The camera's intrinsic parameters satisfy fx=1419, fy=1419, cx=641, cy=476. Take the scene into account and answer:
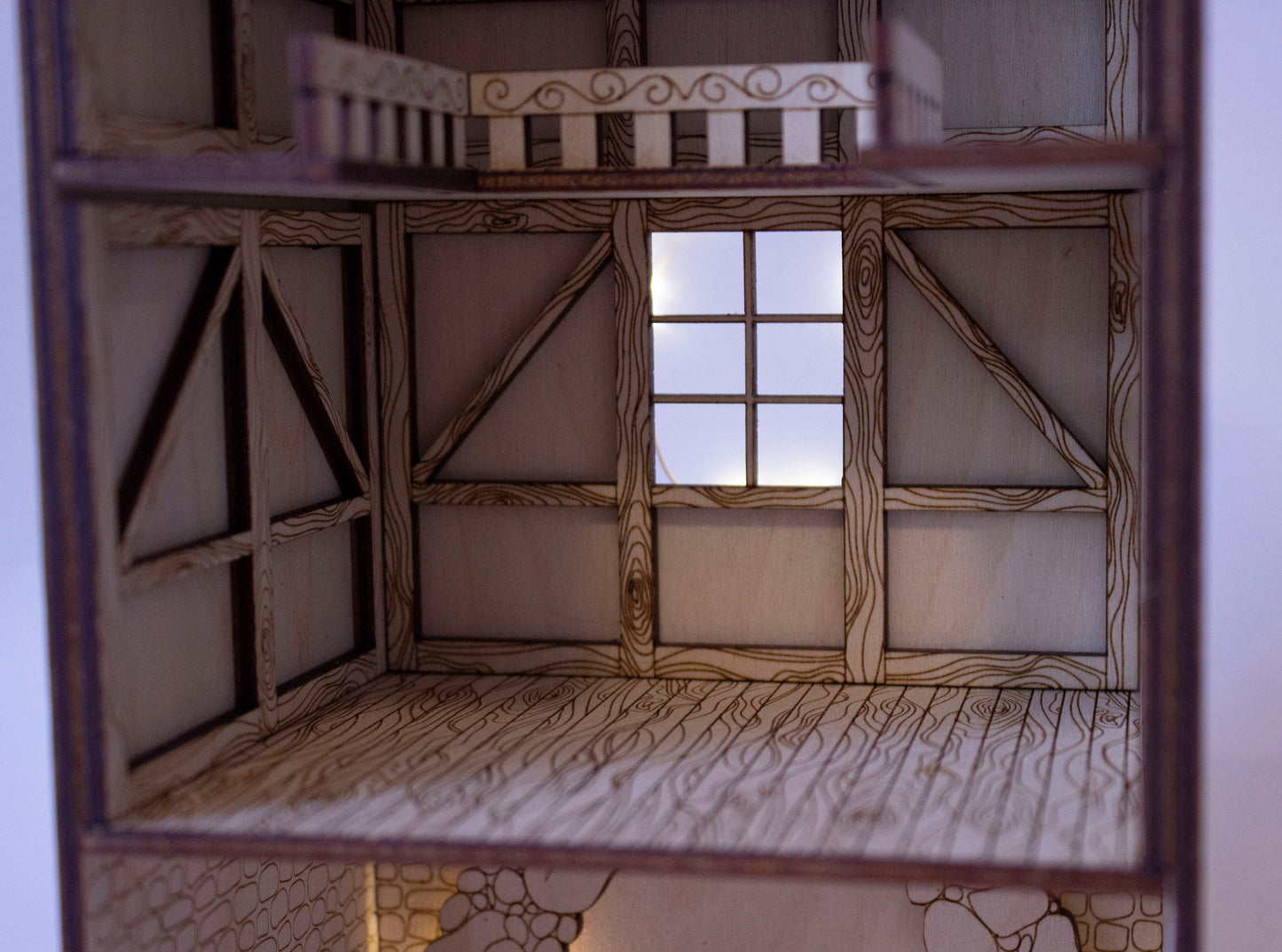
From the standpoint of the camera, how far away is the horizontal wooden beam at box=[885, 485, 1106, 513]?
14.7 feet

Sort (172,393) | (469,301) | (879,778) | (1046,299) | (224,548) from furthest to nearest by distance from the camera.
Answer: (469,301) → (1046,299) → (224,548) → (879,778) → (172,393)

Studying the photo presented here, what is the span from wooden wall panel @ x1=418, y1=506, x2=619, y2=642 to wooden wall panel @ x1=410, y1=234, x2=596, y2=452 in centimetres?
35

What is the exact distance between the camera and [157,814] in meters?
3.53

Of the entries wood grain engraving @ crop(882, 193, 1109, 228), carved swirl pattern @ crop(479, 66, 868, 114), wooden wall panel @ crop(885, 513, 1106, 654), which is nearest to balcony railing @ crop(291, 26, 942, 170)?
carved swirl pattern @ crop(479, 66, 868, 114)

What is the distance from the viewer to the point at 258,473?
4074mm

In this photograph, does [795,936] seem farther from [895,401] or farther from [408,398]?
[408,398]

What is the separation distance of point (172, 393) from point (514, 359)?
4.50 ft

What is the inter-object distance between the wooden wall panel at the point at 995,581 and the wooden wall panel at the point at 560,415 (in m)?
1.03

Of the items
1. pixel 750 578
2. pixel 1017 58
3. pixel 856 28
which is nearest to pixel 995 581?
pixel 750 578

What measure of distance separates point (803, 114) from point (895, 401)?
1317 millimetres

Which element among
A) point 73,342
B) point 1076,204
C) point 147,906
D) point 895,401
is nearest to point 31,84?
point 73,342

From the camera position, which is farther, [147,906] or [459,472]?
[459,472]

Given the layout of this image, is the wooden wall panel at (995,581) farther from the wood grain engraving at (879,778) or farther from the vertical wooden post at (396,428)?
the vertical wooden post at (396,428)

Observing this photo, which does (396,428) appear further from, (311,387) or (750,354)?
(750,354)
